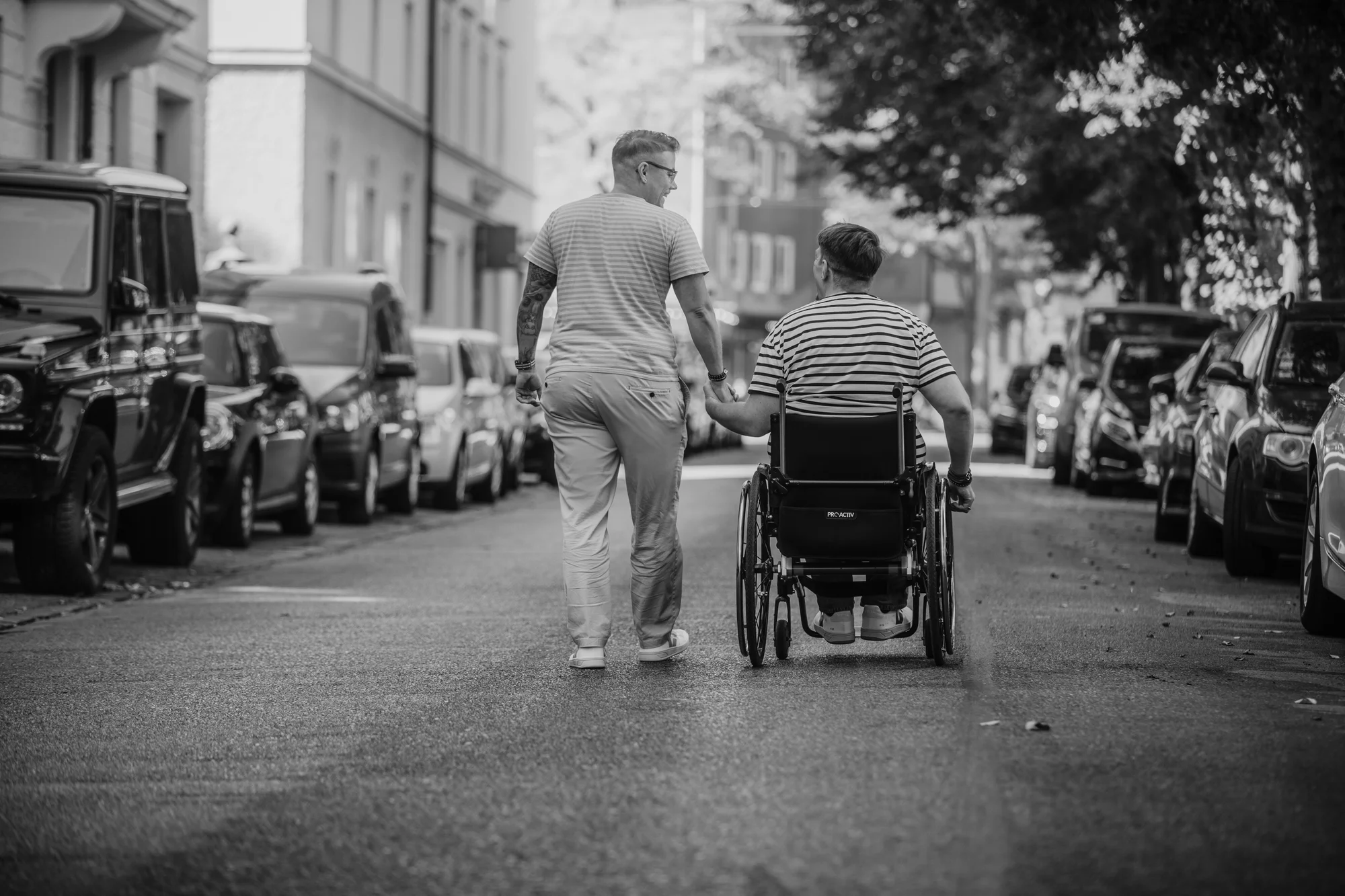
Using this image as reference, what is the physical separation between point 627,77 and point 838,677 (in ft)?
164

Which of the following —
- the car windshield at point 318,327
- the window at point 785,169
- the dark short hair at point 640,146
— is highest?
the window at point 785,169

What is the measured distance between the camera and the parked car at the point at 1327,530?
387 inches

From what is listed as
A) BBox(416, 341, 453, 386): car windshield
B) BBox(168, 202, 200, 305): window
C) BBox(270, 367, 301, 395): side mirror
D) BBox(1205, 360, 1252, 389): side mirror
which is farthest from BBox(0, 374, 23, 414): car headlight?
BBox(416, 341, 453, 386): car windshield

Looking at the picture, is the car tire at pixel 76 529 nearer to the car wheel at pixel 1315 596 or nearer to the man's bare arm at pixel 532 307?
the man's bare arm at pixel 532 307

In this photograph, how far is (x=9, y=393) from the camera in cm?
1209

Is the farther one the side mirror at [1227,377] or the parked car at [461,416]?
the parked car at [461,416]

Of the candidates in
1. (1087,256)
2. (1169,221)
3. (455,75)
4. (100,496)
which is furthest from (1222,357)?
(455,75)

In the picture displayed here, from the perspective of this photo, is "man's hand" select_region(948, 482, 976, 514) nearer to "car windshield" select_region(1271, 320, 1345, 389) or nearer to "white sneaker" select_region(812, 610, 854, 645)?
"white sneaker" select_region(812, 610, 854, 645)

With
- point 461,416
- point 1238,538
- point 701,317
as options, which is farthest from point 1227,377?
point 461,416

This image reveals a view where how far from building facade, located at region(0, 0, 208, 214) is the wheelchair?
43.4 feet

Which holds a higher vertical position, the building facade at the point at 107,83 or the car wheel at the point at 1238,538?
the building facade at the point at 107,83

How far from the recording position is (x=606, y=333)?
8.81m

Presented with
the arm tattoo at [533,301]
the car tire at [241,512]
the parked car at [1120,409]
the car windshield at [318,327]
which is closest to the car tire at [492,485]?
the car windshield at [318,327]

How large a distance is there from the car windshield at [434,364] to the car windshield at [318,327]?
2.79 metres
